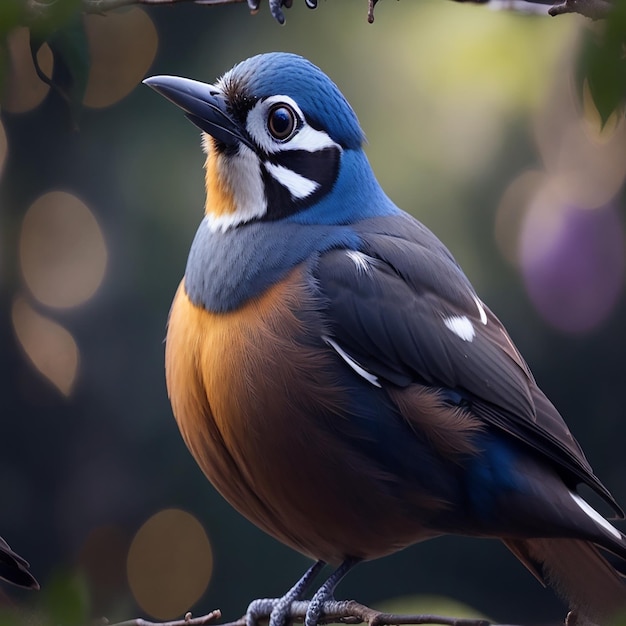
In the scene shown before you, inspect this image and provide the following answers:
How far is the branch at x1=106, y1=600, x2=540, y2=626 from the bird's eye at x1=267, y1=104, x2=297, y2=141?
0.64 m

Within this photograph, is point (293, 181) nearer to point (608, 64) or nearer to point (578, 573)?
point (578, 573)

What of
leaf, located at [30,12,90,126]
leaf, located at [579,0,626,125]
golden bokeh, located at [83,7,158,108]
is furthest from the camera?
golden bokeh, located at [83,7,158,108]

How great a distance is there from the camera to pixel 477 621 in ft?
2.66

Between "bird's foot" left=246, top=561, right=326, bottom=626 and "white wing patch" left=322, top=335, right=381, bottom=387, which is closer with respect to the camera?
"white wing patch" left=322, top=335, right=381, bottom=387

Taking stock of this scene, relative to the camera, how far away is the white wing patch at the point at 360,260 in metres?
1.37

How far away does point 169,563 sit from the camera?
2660 mm

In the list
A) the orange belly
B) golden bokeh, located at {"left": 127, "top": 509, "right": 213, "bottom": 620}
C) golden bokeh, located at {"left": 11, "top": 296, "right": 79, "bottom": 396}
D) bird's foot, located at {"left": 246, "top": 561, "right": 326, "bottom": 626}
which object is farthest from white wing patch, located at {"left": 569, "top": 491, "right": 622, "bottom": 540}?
golden bokeh, located at {"left": 11, "top": 296, "right": 79, "bottom": 396}

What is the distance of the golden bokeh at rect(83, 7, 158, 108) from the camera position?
2.68m

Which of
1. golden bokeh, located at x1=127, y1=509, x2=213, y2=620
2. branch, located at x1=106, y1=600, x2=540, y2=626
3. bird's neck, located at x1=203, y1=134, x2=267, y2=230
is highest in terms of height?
bird's neck, located at x1=203, y1=134, x2=267, y2=230

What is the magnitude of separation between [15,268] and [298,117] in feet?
5.10

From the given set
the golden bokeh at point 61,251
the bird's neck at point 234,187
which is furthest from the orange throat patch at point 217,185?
the golden bokeh at point 61,251

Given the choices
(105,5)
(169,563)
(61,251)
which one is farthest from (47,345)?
(105,5)

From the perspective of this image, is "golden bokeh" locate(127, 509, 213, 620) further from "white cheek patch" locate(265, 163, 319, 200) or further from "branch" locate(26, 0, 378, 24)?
"branch" locate(26, 0, 378, 24)

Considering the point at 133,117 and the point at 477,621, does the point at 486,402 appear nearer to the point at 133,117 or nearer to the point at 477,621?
the point at 477,621
